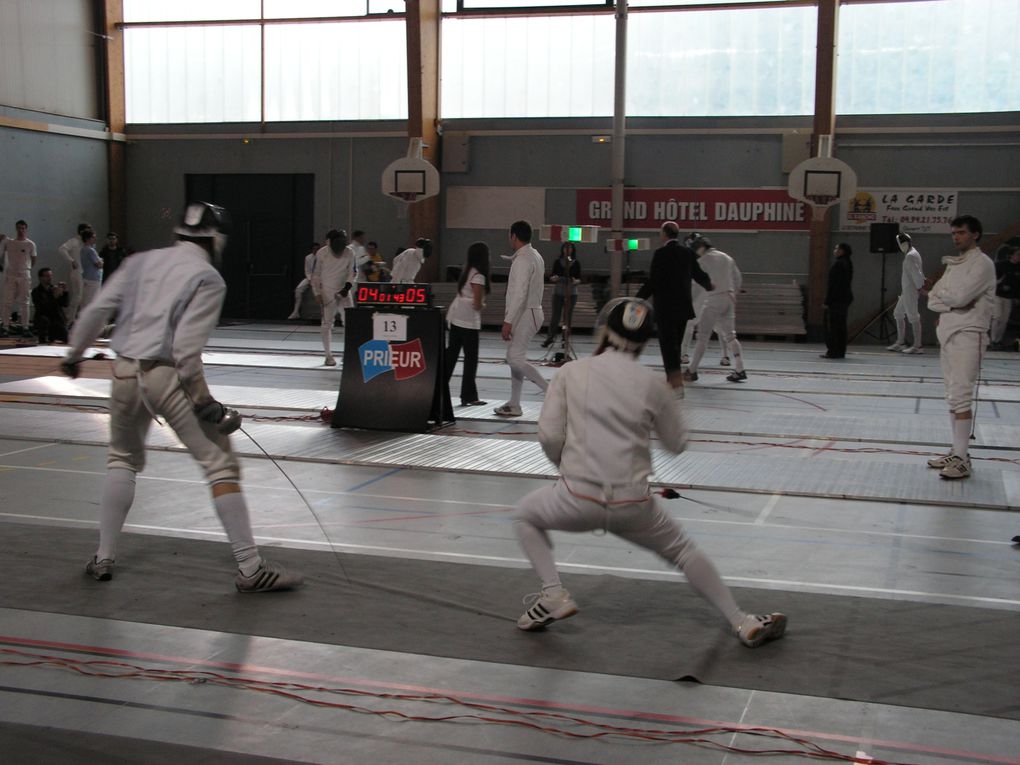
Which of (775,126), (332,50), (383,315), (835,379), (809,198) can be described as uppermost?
(332,50)

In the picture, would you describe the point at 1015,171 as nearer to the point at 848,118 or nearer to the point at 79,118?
the point at 848,118

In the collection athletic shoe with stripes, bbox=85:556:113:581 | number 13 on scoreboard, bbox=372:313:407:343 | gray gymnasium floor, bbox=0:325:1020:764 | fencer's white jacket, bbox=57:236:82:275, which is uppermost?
fencer's white jacket, bbox=57:236:82:275

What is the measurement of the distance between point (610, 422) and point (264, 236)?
71.6ft

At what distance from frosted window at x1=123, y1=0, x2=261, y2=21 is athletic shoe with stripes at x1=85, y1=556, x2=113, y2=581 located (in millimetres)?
21521

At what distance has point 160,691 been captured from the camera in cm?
365

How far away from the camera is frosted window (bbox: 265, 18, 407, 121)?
77.6 ft

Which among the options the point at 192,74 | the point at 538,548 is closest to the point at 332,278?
the point at 538,548

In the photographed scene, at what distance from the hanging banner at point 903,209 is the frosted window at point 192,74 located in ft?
42.8

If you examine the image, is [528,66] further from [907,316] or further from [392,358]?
[392,358]

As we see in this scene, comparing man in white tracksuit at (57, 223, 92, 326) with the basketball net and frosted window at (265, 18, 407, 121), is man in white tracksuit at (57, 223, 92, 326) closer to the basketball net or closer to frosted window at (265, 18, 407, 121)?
frosted window at (265, 18, 407, 121)

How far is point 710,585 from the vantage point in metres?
4.12

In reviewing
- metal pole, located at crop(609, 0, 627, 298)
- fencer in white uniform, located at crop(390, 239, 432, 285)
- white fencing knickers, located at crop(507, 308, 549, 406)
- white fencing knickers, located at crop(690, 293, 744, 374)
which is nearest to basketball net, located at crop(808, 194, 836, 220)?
metal pole, located at crop(609, 0, 627, 298)

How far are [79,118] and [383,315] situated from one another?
58.5 feet

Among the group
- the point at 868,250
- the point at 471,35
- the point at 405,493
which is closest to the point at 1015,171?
the point at 868,250
